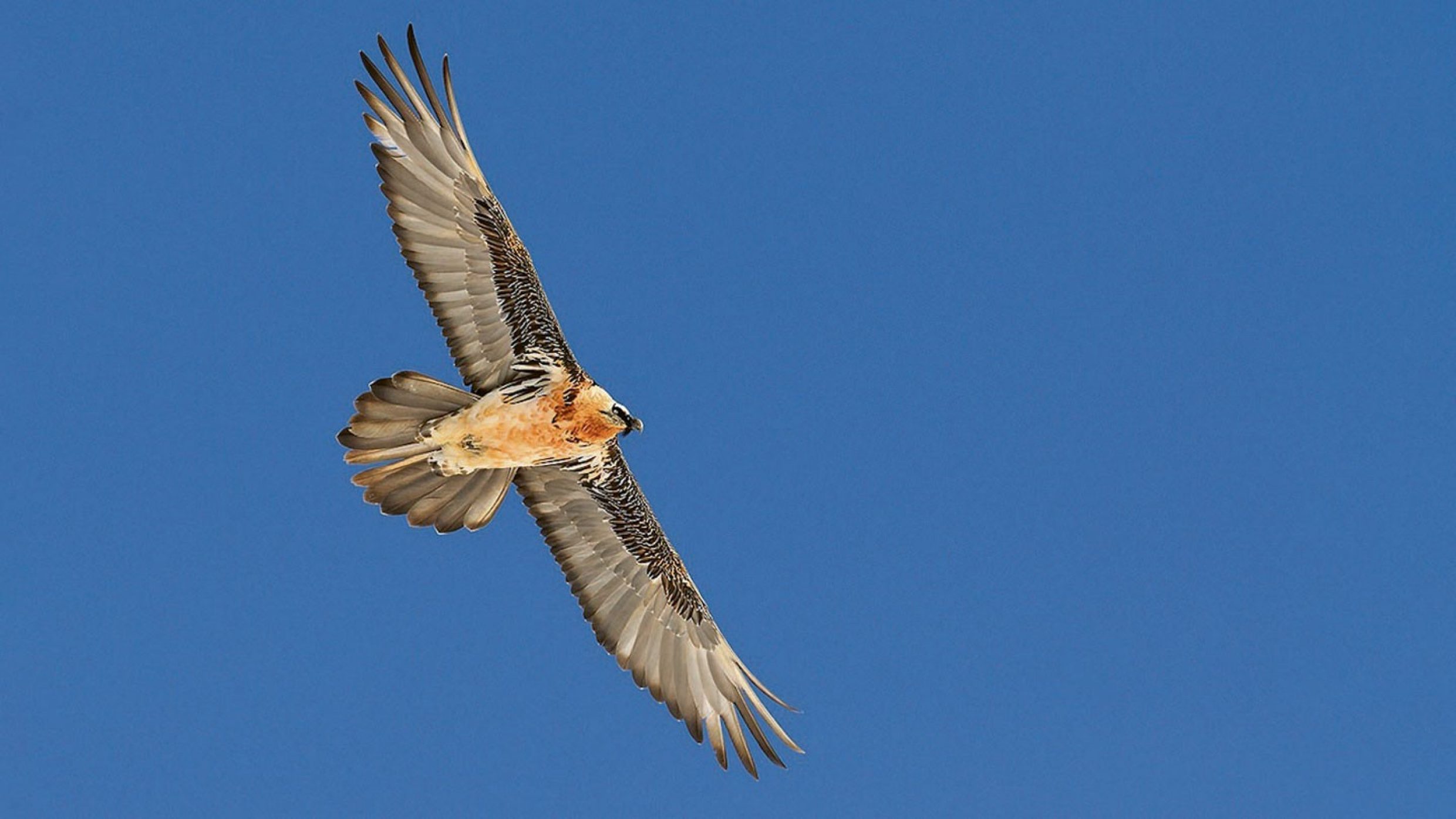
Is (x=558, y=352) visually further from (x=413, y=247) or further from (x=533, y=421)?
(x=413, y=247)

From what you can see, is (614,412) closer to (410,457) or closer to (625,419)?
(625,419)

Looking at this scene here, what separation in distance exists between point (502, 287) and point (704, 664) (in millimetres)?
4186

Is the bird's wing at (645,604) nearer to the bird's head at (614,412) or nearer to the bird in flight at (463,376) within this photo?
the bird in flight at (463,376)

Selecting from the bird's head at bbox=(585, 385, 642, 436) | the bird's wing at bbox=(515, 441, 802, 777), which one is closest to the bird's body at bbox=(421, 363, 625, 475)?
the bird's head at bbox=(585, 385, 642, 436)

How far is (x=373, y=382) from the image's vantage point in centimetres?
1127

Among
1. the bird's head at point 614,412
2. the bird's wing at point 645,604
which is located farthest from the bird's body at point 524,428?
the bird's wing at point 645,604

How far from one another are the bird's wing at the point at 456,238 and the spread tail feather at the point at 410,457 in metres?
0.60

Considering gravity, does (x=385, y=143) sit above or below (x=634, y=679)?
above

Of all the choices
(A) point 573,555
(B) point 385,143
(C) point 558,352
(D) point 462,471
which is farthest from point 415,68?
(A) point 573,555

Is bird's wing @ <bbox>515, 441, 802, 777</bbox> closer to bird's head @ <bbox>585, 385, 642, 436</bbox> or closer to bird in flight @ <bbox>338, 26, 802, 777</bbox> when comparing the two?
bird in flight @ <bbox>338, 26, 802, 777</bbox>

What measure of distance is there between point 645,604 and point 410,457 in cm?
305

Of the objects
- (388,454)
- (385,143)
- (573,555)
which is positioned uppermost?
(385,143)

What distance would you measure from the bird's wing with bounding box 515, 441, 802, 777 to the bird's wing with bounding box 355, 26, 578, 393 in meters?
1.52

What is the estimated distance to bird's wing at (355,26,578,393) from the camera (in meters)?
11.8
